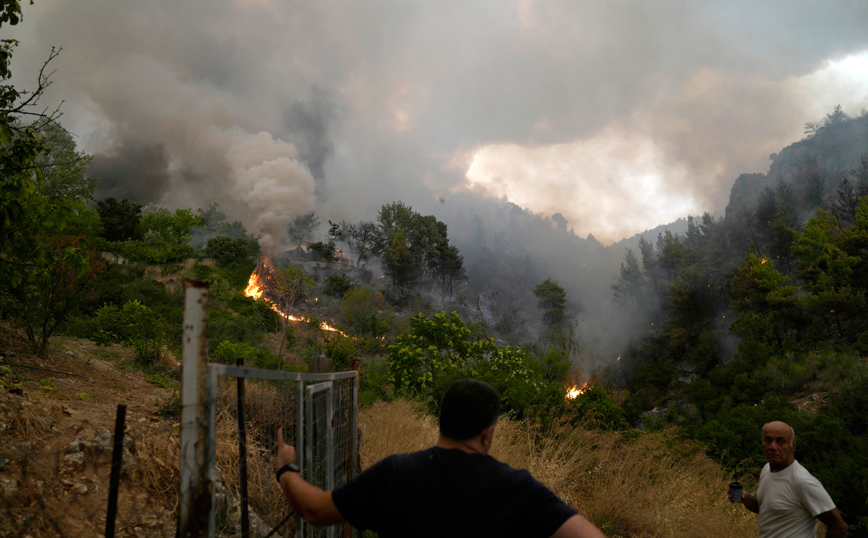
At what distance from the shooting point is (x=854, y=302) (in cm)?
2741

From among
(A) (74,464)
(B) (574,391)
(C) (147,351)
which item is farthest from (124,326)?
(B) (574,391)

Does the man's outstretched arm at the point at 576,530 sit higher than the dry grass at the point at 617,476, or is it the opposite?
the man's outstretched arm at the point at 576,530

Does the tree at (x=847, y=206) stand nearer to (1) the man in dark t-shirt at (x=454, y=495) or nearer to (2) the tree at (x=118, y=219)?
(1) the man in dark t-shirt at (x=454, y=495)

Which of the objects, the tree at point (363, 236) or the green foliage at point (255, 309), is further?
the tree at point (363, 236)

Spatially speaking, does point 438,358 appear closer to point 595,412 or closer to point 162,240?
point 595,412

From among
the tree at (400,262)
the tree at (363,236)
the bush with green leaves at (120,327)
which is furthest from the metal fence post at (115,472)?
the tree at (363,236)

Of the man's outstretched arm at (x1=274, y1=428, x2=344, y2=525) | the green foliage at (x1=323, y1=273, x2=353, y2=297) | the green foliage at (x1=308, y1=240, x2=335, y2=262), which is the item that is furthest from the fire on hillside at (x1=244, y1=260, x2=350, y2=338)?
the man's outstretched arm at (x1=274, y1=428, x2=344, y2=525)

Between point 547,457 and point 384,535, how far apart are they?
20.7 ft

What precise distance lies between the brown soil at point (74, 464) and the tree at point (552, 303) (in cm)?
6334

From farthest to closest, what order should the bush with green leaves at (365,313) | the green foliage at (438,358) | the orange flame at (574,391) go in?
the bush with green leaves at (365,313) → the green foliage at (438,358) → the orange flame at (574,391)

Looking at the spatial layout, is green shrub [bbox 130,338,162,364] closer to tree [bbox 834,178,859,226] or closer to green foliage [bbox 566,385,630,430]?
green foliage [bbox 566,385,630,430]

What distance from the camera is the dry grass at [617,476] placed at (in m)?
5.81

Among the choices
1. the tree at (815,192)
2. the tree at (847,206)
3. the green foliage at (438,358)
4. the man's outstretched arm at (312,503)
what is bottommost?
the green foliage at (438,358)

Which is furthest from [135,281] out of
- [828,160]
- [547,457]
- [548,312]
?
[828,160]
